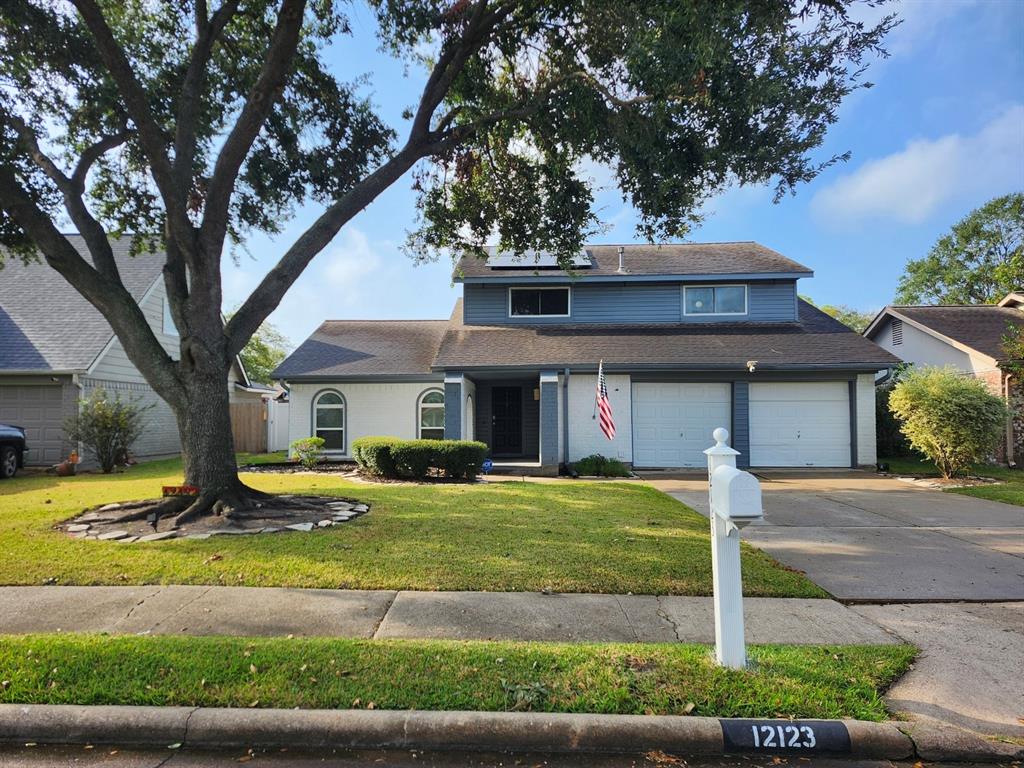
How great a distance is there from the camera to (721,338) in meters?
16.6

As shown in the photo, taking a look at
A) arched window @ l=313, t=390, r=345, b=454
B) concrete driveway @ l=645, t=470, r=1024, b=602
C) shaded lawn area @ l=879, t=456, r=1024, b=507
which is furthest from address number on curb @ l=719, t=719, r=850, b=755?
arched window @ l=313, t=390, r=345, b=454

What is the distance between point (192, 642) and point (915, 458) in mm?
20830

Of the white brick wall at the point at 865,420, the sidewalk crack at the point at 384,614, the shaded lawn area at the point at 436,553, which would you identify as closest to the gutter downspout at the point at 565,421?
the shaded lawn area at the point at 436,553

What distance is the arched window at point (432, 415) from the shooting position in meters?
17.2

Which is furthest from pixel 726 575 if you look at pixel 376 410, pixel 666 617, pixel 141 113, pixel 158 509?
pixel 376 410

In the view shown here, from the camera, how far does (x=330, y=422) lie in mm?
17250

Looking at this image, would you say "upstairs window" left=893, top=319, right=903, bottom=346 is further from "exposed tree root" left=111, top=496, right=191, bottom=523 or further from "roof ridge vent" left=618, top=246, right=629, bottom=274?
"exposed tree root" left=111, top=496, right=191, bottom=523

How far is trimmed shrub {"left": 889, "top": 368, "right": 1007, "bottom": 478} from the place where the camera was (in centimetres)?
1300

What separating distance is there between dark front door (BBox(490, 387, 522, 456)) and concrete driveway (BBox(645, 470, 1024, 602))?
7.00m

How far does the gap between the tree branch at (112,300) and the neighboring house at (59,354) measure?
8657 mm

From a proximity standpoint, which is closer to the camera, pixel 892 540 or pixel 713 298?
pixel 892 540

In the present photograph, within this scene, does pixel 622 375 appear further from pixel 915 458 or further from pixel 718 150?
pixel 915 458

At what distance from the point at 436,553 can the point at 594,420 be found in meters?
9.75

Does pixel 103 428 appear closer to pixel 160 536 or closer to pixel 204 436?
pixel 204 436
